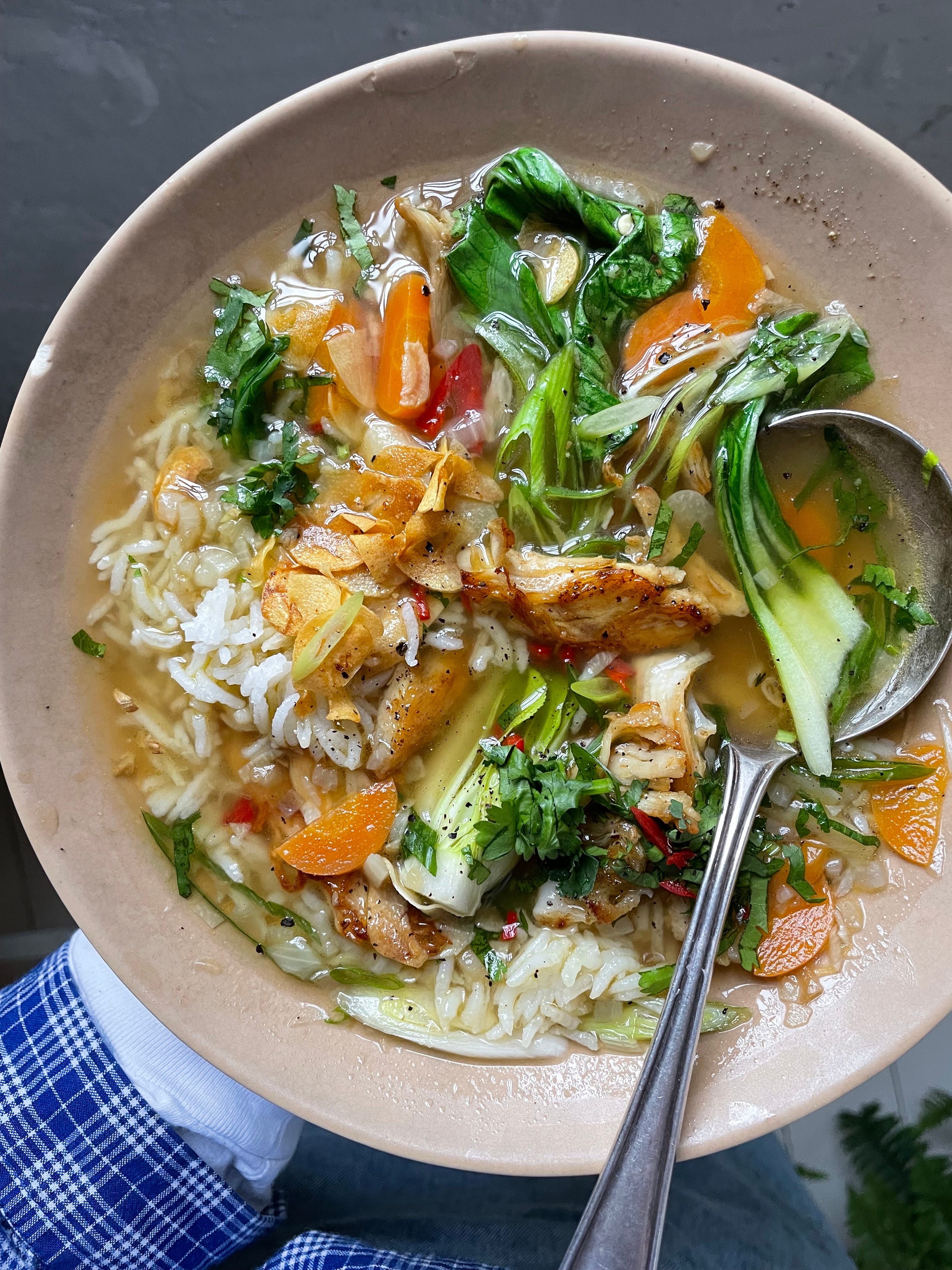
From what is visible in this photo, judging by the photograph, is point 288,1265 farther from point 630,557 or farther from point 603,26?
point 603,26

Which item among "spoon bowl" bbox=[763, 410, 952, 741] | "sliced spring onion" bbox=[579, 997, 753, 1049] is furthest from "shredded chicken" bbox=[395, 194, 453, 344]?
"sliced spring onion" bbox=[579, 997, 753, 1049]

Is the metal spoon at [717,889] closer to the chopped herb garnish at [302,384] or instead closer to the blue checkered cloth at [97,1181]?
the chopped herb garnish at [302,384]

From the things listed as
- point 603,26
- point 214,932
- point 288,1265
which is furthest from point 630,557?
point 288,1265

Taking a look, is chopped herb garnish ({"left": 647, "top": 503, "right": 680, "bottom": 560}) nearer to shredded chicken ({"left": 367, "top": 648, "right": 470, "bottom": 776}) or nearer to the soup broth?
the soup broth

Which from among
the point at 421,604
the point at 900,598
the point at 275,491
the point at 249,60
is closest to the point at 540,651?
the point at 421,604

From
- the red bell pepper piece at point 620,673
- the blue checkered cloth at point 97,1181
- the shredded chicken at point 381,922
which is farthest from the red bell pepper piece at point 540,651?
the blue checkered cloth at point 97,1181

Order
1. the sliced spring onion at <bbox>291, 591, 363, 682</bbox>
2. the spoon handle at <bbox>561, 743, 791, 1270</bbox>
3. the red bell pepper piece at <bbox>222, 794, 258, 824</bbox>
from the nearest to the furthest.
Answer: the spoon handle at <bbox>561, 743, 791, 1270</bbox>
the sliced spring onion at <bbox>291, 591, 363, 682</bbox>
the red bell pepper piece at <bbox>222, 794, 258, 824</bbox>
